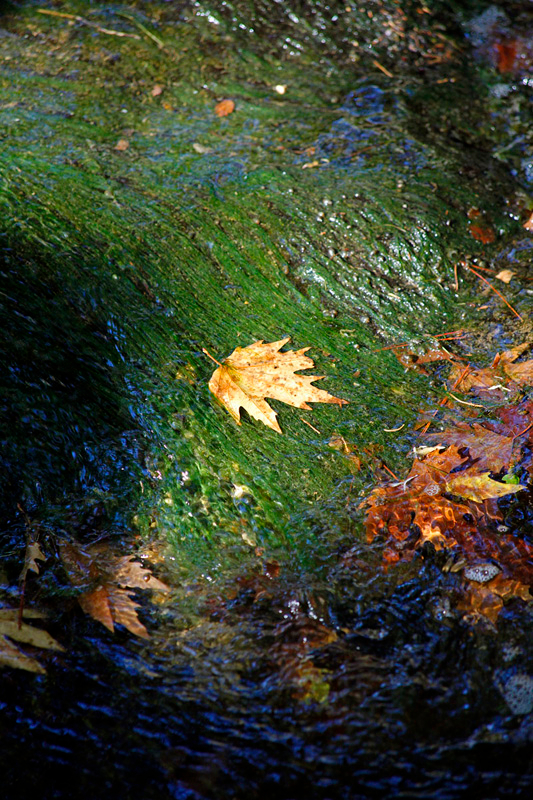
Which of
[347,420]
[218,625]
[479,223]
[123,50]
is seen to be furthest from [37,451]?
[123,50]

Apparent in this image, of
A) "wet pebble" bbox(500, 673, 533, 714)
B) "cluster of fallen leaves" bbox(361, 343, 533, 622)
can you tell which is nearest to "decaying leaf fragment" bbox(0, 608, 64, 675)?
"cluster of fallen leaves" bbox(361, 343, 533, 622)

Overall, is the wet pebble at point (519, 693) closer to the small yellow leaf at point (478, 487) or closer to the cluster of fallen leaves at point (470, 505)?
the cluster of fallen leaves at point (470, 505)

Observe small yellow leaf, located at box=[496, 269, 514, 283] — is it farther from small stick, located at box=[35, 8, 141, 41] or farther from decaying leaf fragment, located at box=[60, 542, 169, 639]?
small stick, located at box=[35, 8, 141, 41]

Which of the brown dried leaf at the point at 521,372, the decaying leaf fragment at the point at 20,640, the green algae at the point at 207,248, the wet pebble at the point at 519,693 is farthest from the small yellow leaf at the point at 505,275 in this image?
the decaying leaf fragment at the point at 20,640

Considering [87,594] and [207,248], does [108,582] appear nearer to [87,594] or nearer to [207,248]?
[87,594]

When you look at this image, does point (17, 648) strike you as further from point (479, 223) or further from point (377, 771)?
point (479, 223)
